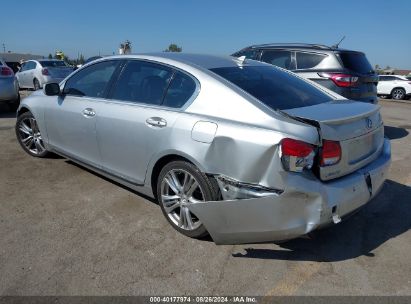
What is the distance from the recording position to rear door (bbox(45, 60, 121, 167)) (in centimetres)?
427

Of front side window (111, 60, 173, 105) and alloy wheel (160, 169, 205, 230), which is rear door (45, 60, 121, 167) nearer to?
front side window (111, 60, 173, 105)

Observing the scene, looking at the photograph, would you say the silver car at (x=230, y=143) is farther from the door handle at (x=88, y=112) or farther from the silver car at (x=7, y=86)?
the silver car at (x=7, y=86)

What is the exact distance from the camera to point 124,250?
3.26 metres

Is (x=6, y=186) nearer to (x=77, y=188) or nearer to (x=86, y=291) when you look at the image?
(x=77, y=188)

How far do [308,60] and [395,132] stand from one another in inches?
112

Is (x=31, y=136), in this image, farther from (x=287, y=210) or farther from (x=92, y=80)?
(x=287, y=210)

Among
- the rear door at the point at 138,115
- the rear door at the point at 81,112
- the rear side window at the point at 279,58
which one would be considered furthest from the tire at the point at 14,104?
the rear door at the point at 138,115

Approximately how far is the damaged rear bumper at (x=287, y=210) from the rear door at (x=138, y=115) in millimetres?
808

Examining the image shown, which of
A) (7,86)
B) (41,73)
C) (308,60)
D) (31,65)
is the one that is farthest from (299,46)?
(31,65)

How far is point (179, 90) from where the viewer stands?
354cm

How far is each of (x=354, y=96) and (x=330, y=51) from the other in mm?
954

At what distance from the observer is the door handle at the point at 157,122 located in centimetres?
343

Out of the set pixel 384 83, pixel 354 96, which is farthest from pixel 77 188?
pixel 384 83

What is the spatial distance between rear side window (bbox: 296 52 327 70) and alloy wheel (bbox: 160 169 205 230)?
4.97 m
